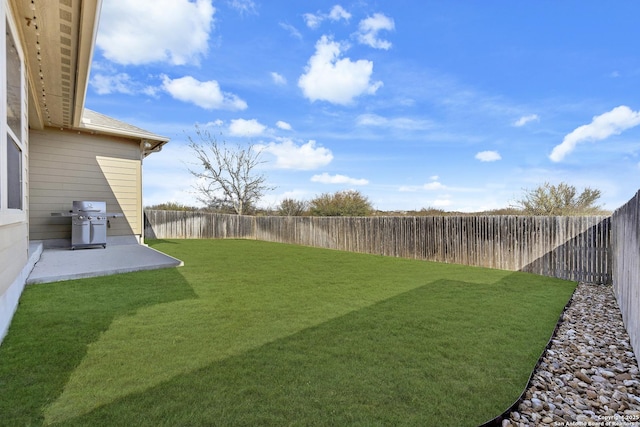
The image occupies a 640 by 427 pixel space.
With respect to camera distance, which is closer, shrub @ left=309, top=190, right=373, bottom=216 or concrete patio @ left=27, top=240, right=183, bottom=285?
concrete patio @ left=27, top=240, right=183, bottom=285

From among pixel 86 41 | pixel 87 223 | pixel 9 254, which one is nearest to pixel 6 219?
pixel 9 254

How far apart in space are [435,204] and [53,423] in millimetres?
12797

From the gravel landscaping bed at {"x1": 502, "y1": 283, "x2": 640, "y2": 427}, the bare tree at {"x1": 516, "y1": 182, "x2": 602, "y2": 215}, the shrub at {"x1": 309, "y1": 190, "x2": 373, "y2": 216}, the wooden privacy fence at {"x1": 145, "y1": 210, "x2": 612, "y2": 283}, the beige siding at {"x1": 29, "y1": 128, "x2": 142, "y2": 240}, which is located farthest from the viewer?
the shrub at {"x1": 309, "y1": 190, "x2": 373, "y2": 216}

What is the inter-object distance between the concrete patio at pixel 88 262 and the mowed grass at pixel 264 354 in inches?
13.6

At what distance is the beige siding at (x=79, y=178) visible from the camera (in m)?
6.95

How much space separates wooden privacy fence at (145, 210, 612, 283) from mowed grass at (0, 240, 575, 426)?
246 cm

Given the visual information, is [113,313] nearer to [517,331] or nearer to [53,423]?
[53,423]

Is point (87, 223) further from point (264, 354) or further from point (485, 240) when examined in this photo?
point (485, 240)

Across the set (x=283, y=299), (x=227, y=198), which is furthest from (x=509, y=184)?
(x=227, y=198)

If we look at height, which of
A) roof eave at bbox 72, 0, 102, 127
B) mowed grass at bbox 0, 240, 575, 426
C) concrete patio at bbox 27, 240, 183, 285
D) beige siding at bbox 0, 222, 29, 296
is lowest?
mowed grass at bbox 0, 240, 575, 426

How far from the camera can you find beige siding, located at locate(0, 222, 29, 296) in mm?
2609

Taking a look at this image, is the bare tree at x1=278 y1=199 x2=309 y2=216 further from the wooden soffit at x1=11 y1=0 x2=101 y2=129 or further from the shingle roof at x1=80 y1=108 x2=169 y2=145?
the wooden soffit at x1=11 y1=0 x2=101 y2=129

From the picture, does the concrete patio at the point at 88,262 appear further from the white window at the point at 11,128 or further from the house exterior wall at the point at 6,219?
the white window at the point at 11,128

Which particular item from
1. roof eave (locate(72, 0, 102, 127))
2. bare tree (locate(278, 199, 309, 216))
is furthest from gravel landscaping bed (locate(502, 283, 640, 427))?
bare tree (locate(278, 199, 309, 216))
